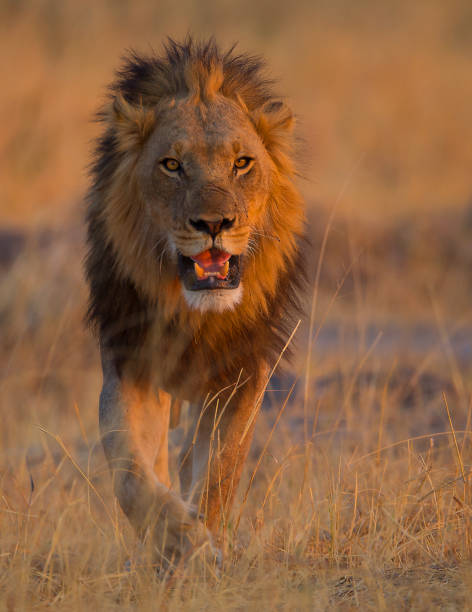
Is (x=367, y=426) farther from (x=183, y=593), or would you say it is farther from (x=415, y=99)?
(x=415, y=99)

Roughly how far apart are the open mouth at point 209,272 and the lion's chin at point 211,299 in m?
0.01

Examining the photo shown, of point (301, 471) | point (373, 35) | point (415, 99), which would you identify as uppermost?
point (373, 35)

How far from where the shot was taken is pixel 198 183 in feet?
12.0

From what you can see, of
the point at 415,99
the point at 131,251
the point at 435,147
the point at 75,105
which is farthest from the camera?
the point at 415,99

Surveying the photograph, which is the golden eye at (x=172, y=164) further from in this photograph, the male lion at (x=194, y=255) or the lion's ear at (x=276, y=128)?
the lion's ear at (x=276, y=128)

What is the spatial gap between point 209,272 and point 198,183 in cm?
33

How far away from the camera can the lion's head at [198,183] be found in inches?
142

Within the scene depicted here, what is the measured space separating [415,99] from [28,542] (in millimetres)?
24296

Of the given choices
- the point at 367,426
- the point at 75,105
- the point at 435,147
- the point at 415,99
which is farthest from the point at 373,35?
the point at 367,426

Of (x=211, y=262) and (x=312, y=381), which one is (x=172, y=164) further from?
(x=312, y=381)

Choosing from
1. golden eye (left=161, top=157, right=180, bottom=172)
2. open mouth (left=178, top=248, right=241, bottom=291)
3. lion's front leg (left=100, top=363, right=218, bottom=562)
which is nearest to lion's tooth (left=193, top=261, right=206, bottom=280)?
open mouth (left=178, top=248, right=241, bottom=291)

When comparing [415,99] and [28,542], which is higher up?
[415,99]

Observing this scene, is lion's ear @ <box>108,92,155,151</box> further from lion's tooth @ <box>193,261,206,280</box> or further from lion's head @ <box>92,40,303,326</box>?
lion's tooth @ <box>193,261,206,280</box>

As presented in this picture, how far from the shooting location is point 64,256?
27.8 ft
